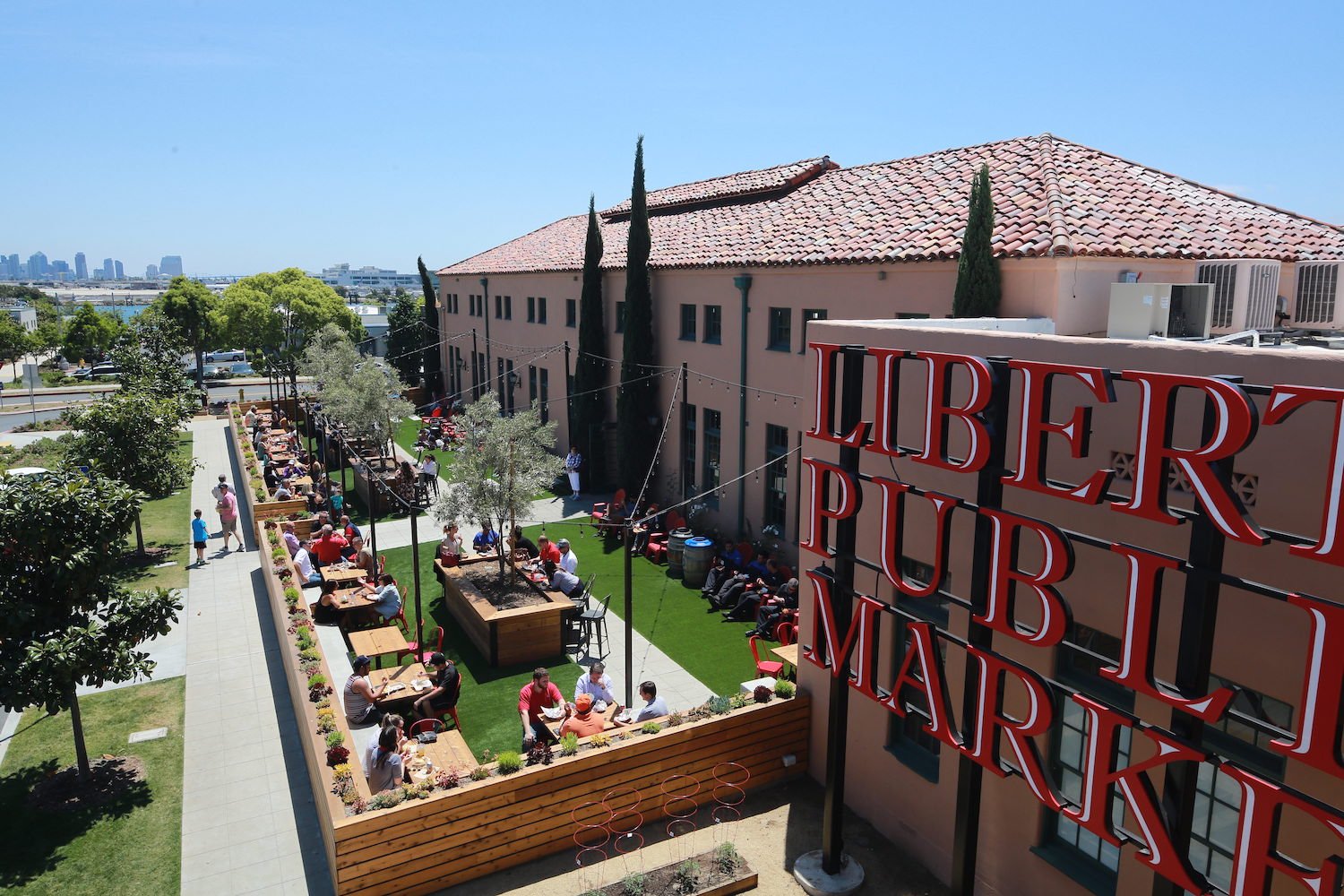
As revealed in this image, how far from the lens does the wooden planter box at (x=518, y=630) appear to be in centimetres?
1475

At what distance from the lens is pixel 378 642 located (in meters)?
14.4

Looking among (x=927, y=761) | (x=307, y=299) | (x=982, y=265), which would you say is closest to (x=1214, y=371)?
(x=927, y=761)

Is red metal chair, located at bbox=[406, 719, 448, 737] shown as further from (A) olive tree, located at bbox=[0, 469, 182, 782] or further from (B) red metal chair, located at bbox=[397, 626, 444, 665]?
(A) olive tree, located at bbox=[0, 469, 182, 782]

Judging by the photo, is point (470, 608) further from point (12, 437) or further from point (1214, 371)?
point (12, 437)

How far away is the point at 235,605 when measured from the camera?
18219mm

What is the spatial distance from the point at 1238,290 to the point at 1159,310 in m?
1.91

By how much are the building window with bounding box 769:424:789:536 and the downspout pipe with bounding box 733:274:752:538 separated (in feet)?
Answer: 2.36

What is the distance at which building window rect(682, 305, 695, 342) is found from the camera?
22812 mm

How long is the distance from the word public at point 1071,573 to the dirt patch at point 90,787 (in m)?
9.11

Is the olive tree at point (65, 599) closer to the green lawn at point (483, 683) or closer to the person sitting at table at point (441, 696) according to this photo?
the person sitting at table at point (441, 696)

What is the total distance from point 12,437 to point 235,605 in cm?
2957

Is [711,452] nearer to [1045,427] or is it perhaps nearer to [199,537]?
[199,537]

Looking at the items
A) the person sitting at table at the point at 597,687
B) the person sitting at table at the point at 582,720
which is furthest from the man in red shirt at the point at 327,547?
the person sitting at table at the point at 582,720

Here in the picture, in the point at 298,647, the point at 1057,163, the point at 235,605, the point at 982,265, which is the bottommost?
the point at 235,605
